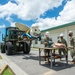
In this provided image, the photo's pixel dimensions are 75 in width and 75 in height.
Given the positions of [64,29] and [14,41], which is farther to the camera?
[64,29]

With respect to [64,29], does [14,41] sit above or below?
below

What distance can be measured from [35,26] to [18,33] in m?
4.79

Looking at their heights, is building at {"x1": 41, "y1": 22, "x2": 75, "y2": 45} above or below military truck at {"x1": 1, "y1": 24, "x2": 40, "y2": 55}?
above

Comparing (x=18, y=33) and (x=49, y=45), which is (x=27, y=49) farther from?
(x=49, y=45)

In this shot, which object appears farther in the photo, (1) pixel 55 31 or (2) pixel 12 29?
(1) pixel 55 31

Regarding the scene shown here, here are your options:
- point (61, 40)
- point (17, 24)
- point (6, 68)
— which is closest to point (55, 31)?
point (17, 24)

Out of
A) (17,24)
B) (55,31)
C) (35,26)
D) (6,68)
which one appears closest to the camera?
(6,68)

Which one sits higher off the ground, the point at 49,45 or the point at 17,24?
the point at 17,24

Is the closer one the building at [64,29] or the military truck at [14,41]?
the military truck at [14,41]

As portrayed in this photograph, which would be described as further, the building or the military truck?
the building

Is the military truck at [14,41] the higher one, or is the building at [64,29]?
the building at [64,29]

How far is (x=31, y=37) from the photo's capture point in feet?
46.9

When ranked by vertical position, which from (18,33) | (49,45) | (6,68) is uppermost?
(18,33)

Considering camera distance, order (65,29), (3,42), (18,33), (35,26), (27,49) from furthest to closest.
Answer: (65,29), (3,42), (27,49), (18,33), (35,26)
